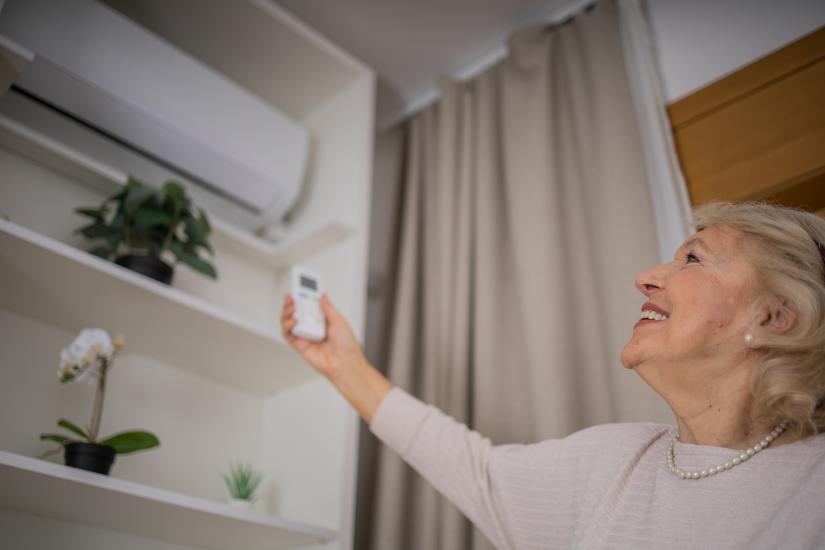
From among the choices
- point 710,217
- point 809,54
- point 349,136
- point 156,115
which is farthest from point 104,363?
point 809,54

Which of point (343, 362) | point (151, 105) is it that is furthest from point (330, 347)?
point (151, 105)

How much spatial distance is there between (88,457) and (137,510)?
0.44 feet

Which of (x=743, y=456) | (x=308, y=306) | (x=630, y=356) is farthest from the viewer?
(x=308, y=306)

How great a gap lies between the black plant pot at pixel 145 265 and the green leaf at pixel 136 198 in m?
0.10

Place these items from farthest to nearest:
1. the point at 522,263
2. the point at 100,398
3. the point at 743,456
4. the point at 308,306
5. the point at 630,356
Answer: the point at 522,263, the point at 308,306, the point at 100,398, the point at 630,356, the point at 743,456

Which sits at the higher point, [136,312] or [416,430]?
[136,312]

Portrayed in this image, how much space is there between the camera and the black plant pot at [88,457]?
1214 mm

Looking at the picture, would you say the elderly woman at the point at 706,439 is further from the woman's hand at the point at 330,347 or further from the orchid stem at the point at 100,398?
the orchid stem at the point at 100,398

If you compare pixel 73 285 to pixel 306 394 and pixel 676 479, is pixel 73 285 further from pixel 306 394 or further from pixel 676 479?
pixel 676 479

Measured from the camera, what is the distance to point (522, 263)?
1.66 meters

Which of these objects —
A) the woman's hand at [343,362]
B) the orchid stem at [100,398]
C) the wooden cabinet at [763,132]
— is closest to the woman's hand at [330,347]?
the woman's hand at [343,362]

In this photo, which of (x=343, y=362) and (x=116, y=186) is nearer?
(x=343, y=362)

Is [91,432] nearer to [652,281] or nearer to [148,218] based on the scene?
[148,218]

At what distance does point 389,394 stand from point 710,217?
Result: 2.02ft
